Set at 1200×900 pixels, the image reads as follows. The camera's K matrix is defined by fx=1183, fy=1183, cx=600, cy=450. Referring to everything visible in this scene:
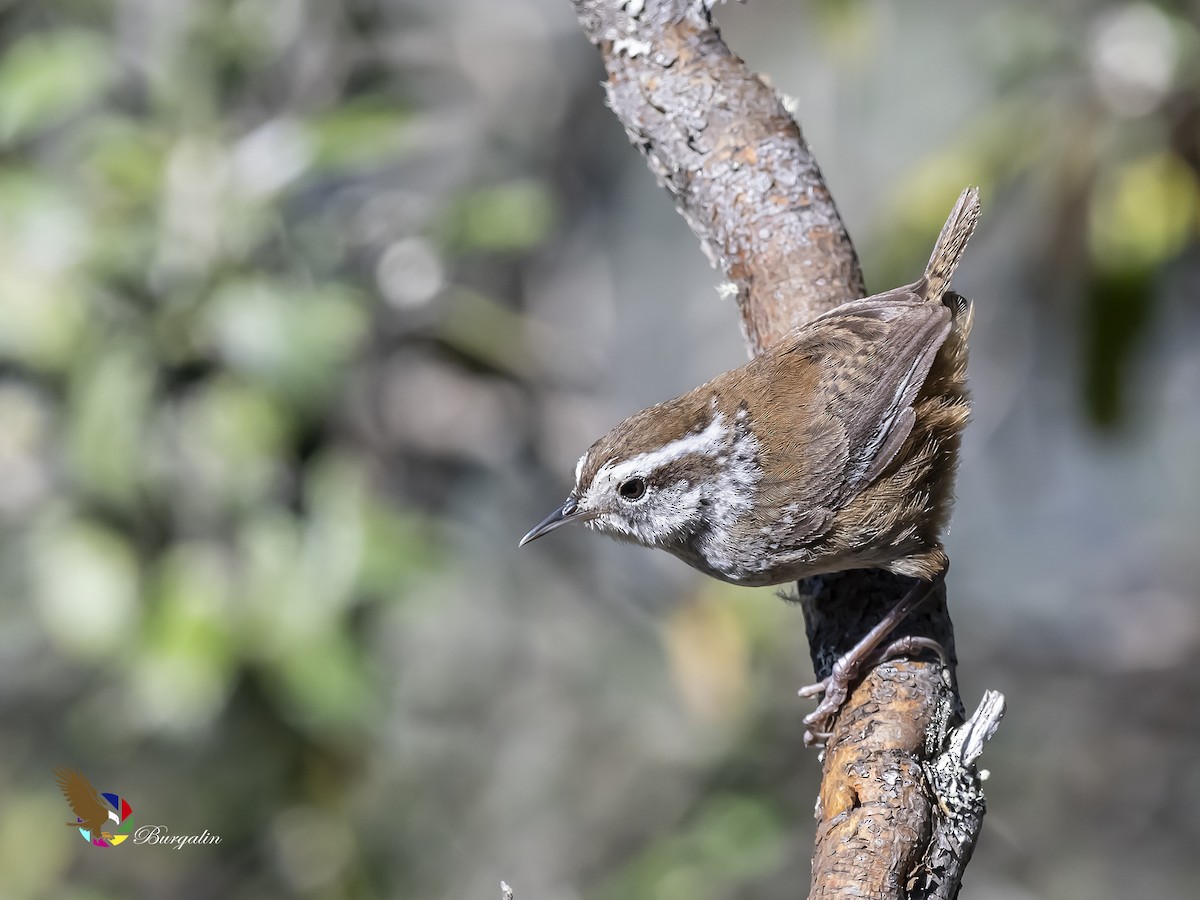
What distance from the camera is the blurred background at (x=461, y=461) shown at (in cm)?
436

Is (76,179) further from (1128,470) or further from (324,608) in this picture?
(1128,470)

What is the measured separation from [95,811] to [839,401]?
11.3 ft

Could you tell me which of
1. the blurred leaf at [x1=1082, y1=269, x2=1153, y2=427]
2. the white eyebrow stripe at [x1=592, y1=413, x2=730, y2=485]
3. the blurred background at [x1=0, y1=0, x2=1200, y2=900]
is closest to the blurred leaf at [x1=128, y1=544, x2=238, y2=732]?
the blurred background at [x1=0, y1=0, x2=1200, y2=900]

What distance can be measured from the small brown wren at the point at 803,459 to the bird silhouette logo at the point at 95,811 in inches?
106

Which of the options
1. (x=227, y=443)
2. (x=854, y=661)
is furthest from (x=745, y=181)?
(x=227, y=443)

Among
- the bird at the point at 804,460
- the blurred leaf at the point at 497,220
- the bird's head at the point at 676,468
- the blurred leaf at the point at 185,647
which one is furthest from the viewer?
the blurred leaf at the point at 497,220

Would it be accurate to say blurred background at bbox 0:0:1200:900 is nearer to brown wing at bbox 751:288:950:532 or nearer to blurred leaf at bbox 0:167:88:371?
blurred leaf at bbox 0:167:88:371

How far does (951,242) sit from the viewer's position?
3.50 m

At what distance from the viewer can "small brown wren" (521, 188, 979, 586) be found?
3078 millimetres

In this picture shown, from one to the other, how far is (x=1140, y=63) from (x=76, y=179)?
425cm

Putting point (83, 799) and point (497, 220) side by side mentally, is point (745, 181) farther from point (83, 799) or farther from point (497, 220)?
point (83, 799)

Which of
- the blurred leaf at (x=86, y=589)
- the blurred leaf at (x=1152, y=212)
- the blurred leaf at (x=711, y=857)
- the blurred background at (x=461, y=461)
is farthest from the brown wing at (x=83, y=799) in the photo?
the blurred leaf at (x=1152, y=212)

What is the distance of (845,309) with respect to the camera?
126 inches

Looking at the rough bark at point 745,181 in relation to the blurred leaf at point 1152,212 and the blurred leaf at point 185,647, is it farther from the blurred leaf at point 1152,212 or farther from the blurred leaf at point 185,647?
the blurred leaf at point 185,647
